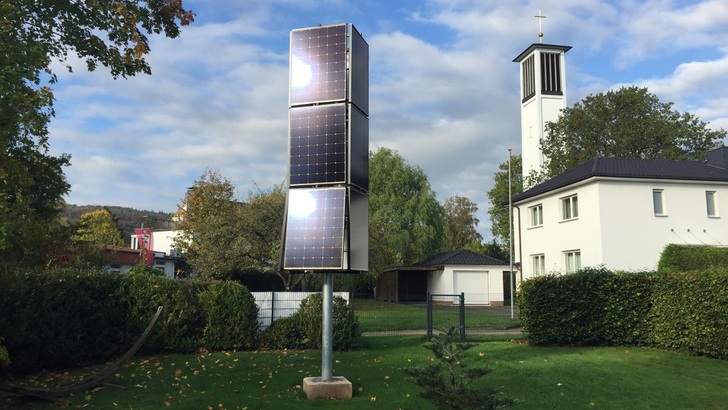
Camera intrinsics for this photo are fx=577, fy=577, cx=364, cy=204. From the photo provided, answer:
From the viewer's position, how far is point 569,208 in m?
30.3

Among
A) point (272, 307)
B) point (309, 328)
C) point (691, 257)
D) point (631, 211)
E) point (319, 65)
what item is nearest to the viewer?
point (319, 65)

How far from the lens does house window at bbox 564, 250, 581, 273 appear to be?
29.5m

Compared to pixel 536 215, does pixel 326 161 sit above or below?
below

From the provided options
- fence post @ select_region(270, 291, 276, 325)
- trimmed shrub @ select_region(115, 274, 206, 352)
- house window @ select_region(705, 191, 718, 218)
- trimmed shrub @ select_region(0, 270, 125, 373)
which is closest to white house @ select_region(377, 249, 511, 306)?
house window @ select_region(705, 191, 718, 218)

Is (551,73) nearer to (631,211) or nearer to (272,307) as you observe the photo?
(631,211)

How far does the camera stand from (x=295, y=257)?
9.80m

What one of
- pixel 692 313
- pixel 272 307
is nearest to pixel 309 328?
pixel 272 307

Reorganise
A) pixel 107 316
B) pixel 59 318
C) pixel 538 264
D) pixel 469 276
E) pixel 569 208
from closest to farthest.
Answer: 1. pixel 59 318
2. pixel 107 316
3. pixel 569 208
4. pixel 538 264
5. pixel 469 276

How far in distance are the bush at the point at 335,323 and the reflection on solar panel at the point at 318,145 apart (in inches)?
231

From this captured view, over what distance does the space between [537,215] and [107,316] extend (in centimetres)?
2604

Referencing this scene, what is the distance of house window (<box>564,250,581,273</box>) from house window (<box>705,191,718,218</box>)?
6.63 meters

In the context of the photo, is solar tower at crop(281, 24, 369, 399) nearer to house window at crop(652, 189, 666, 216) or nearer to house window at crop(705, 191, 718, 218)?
house window at crop(652, 189, 666, 216)

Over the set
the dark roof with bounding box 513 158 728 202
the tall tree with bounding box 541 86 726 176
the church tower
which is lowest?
the dark roof with bounding box 513 158 728 202

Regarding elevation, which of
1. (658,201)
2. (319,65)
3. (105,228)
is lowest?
(319,65)
